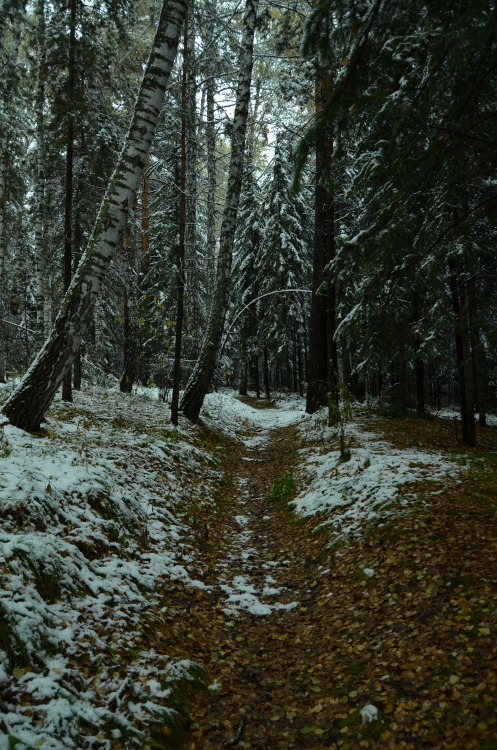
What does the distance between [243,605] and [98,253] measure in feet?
17.0

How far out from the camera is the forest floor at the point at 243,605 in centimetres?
279

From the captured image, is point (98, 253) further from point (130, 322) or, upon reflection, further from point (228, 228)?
point (130, 322)

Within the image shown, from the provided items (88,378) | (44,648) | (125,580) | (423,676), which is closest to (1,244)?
(88,378)

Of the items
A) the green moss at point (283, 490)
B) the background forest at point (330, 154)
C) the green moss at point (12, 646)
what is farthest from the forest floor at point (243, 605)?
the background forest at point (330, 154)

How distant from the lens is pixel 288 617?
14.8 feet

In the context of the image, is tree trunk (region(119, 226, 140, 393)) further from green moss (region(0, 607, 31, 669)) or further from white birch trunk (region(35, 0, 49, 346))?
green moss (region(0, 607, 31, 669))

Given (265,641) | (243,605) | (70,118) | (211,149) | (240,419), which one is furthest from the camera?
(240,419)

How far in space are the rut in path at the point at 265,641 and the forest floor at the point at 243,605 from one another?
0.06ft

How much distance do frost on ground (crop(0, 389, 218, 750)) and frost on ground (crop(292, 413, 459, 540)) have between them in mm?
2116

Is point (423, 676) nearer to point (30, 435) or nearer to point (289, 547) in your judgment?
point (289, 547)

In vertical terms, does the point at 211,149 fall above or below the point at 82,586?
above

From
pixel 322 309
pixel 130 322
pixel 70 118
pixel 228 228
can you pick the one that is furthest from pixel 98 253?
pixel 322 309

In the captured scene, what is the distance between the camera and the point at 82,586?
3.74 m

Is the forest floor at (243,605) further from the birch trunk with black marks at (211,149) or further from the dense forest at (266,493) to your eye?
the birch trunk with black marks at (211,149)
